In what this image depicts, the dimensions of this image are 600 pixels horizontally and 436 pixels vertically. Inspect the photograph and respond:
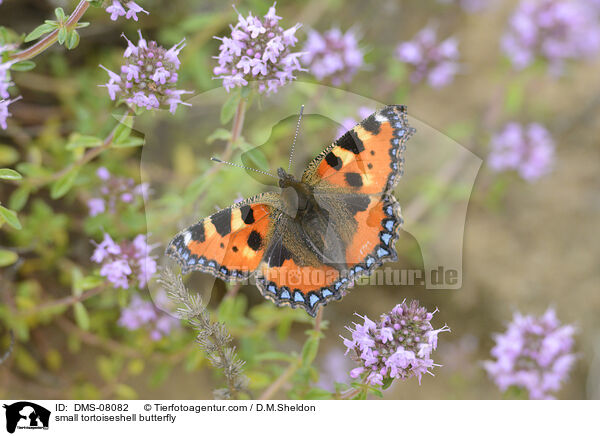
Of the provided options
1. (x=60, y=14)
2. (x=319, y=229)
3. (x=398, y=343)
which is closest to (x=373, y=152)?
(x=319, y=229)

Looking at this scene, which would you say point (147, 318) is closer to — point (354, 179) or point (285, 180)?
point (285, 180)

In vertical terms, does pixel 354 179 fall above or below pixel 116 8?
below

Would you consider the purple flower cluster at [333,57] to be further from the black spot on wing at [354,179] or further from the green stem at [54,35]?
the green stem at [54,35]

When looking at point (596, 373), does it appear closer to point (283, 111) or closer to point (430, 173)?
point (430, 173)

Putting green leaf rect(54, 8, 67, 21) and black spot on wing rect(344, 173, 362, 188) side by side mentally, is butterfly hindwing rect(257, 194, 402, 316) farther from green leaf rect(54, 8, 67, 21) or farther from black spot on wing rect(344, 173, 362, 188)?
green leaf rect(54, 8, 67, 21)

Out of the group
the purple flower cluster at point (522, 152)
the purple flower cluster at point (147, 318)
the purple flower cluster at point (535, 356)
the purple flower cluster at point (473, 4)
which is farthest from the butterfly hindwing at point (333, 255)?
the purple flower cluster at point (473, 4)

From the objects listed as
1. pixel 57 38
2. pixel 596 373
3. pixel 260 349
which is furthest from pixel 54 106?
pixel 596 373
